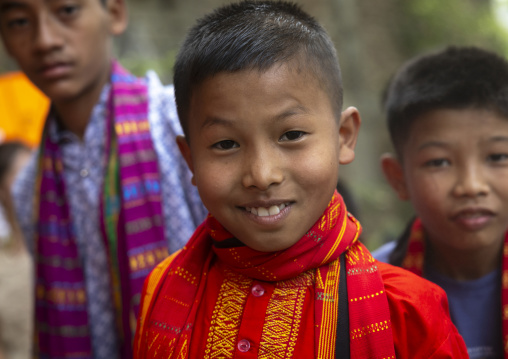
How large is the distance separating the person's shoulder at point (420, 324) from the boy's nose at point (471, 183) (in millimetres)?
530

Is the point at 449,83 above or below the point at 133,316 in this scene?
above

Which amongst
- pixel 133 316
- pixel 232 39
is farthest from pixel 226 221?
pixel 133 316

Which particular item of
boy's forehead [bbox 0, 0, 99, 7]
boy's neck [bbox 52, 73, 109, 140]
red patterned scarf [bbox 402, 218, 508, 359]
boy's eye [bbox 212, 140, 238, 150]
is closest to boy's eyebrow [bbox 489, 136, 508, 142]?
red patterned scarf [bbox 402, 218, 508, 359]

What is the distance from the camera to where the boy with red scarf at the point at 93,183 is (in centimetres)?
210

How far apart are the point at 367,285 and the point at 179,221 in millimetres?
892

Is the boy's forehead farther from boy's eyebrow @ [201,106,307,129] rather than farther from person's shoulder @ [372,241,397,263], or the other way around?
person's shoulder @ [372,241,397,263]

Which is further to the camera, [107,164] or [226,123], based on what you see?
[107,164]

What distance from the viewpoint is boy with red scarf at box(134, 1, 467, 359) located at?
4.43 feet

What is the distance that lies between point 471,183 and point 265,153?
820mm

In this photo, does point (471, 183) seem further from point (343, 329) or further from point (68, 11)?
point (68, 11)

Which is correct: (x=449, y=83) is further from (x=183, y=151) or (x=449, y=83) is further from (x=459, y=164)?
(x=183, y=151)

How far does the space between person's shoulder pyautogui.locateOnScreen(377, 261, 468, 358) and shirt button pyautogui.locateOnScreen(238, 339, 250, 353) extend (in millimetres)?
357

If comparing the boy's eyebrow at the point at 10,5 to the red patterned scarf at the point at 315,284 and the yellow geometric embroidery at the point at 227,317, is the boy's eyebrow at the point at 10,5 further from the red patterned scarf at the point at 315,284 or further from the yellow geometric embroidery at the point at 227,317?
the yellow geometric embroidery at the point at 227,317

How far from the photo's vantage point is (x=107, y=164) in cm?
223
